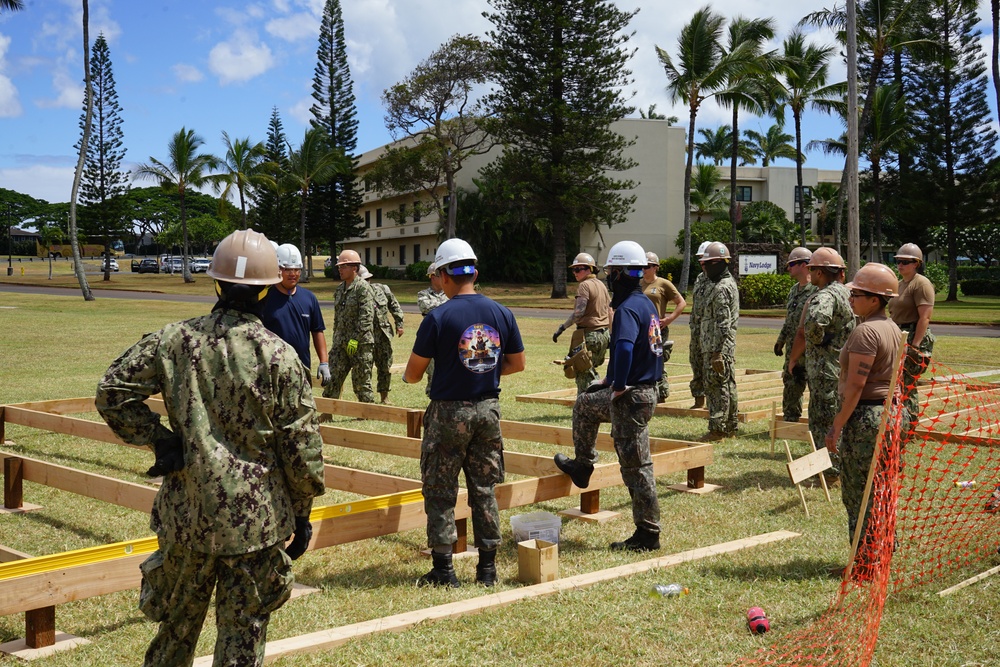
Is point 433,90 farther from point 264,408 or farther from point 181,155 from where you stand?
point 264,408

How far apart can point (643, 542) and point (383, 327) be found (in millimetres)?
6173

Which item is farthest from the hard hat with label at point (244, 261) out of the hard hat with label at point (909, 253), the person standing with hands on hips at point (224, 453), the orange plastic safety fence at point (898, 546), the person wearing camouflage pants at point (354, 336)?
the person wearing camouflage pants at point (354, 336)

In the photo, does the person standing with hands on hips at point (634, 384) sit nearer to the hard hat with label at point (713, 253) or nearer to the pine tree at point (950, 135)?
the hard hat with label at point (713, 253)

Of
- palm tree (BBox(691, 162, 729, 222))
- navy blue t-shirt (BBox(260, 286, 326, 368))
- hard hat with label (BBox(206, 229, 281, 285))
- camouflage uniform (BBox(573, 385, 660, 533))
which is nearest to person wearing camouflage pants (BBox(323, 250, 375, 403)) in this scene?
navy blue t-shirt (BBox(260, 286, 326, 368))

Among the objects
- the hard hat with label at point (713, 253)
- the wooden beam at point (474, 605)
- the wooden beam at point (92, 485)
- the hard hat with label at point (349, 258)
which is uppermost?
the hard hat with label at point (713, 253)

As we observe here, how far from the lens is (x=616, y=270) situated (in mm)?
6043

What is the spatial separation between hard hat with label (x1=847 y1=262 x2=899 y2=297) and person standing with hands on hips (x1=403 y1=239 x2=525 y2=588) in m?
2.12

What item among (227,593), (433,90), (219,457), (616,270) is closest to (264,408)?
(219,457)

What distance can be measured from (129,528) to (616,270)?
→ 4.01 metres

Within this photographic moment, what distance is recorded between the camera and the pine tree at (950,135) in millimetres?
45375

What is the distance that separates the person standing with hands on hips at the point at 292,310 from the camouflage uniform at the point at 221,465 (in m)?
4.68

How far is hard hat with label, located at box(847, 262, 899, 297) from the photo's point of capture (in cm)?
531

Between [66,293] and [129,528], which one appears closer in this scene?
[129,528]

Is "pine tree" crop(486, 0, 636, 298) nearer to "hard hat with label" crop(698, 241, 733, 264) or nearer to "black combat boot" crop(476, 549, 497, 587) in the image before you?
"hard hat with label" crop(698, 241, 733, 264)
